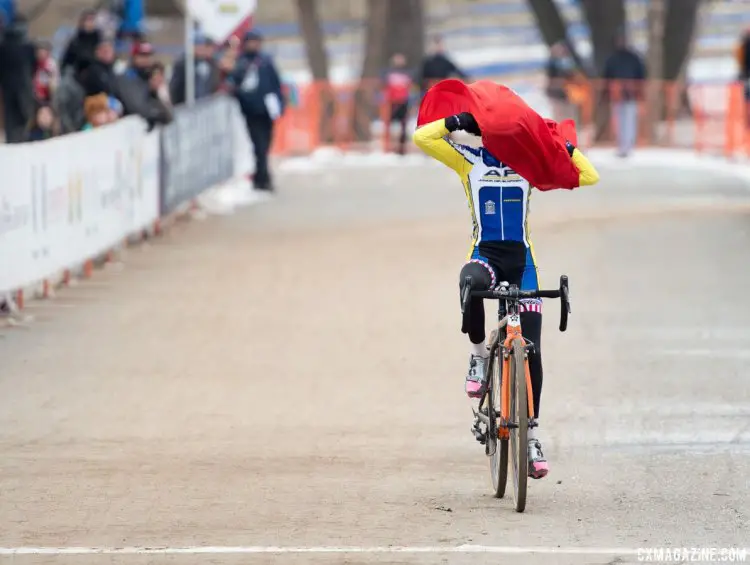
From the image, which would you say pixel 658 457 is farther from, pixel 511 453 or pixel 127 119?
pixel 127 119

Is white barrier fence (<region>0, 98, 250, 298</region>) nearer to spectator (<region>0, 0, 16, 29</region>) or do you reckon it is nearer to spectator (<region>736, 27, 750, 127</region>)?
spectator (<region>0, 0, 16, 29</region>)

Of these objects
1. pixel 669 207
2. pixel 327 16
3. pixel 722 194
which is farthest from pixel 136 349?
pixel 327 16

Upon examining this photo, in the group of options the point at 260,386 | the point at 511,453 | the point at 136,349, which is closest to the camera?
the point at 511,453

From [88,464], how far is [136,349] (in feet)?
12.9

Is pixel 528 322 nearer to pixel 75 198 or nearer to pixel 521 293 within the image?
pixel 521 293

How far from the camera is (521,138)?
8.91m

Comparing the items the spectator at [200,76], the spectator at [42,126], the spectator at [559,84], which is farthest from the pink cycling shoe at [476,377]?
the spectator at [559,84]

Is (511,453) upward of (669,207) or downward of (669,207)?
upward

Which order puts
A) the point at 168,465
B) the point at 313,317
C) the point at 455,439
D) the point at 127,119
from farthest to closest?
1. the point at 127,119
2. the point at 313,317
3. the point at 455,439
4. the point at 168,465

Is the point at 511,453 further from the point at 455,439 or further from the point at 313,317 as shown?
the point at 313,317

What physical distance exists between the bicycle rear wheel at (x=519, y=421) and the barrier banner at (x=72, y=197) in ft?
21.9

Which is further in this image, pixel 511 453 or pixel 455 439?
pixel 455 439

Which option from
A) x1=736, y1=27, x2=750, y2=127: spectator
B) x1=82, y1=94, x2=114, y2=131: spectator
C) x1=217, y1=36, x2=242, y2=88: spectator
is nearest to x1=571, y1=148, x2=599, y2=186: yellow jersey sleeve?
x1=82, y1=94, x2=114, y2=131: spectator

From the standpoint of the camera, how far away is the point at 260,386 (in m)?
12.3
